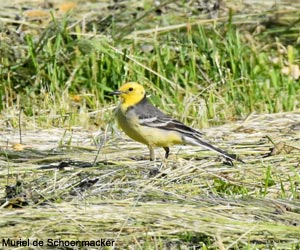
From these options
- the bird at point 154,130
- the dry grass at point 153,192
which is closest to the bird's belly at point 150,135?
the bird at point 154,130

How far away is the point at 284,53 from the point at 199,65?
1.04m

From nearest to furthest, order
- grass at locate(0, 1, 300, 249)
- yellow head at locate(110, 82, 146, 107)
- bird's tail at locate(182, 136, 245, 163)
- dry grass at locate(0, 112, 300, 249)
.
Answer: dry grass at locate(0, 112, 300, 249)
grass at locate(0, 1, 300, 249)
bird's tail at locate(182, 136, 245, 163)
yellow head at locate(110, 82, 146, 107)

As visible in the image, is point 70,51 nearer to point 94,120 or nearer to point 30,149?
point 94,120

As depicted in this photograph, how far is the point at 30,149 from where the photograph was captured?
326 inches

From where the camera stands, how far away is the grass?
6090mm

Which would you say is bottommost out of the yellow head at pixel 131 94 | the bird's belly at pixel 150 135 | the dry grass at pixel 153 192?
the dry grass at pixel 153 192

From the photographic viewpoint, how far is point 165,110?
996 centimetres

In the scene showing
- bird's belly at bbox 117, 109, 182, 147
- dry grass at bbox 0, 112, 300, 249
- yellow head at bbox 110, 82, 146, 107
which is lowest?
dry grass at bbox 0, 112, 300, 249

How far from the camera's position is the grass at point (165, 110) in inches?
240

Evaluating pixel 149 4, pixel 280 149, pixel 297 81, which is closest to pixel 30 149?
pixel 280 149

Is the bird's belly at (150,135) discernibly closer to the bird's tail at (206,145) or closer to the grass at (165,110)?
the bird's tail at (206,145)

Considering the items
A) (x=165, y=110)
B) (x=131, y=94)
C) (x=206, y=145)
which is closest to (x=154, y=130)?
(x=206, y=145)

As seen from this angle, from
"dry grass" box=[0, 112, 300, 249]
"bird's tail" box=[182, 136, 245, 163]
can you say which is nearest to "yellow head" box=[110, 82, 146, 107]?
"dry grass" box=[0, 112, 300, 249]

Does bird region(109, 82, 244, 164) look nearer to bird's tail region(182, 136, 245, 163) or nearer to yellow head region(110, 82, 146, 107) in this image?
bird's tail region(182, 136, 245, 163)
